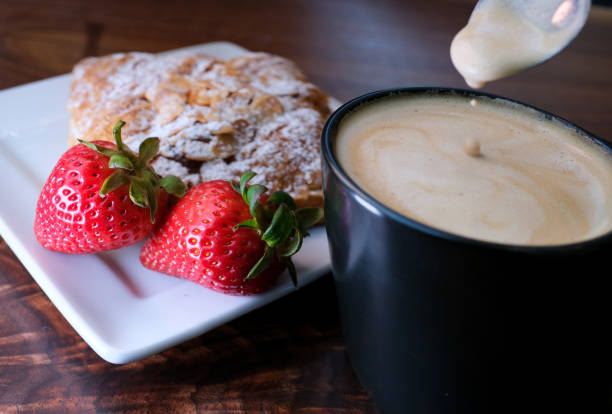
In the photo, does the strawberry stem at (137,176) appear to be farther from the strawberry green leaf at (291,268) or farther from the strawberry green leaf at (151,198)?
the strawberry green leaf at (291,268)

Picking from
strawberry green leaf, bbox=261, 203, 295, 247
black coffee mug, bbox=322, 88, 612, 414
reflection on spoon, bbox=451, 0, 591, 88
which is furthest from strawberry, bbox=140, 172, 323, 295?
reflection on spoon, bbox=451, 0, 591, 88

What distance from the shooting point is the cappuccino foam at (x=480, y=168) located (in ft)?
1.53

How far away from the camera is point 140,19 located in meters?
1.65

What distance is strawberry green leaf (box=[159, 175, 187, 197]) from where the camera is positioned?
723 mm

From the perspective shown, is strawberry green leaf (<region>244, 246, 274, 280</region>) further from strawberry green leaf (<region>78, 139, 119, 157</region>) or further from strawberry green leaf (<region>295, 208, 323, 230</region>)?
strawberry green leaf (<region>78, 139, 119, 157</region>)

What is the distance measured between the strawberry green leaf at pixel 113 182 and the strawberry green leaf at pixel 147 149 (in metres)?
0.04

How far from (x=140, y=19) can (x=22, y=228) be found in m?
1.05

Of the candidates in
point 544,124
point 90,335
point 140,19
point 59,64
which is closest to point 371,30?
point 140,19

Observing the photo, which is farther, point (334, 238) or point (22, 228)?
point (22, 228)

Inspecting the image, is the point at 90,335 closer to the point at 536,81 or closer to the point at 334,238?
the point at 334,238

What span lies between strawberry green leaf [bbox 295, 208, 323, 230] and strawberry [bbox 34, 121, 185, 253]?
17 cm

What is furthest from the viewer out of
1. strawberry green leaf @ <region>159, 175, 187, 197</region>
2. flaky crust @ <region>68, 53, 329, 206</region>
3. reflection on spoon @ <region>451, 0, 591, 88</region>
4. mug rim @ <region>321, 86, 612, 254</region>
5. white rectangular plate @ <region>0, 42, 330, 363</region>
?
flaky crust @ <region>68, 53, 329, 206</region>

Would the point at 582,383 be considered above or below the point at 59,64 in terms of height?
above

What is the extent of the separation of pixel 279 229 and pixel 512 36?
310 millimetres
